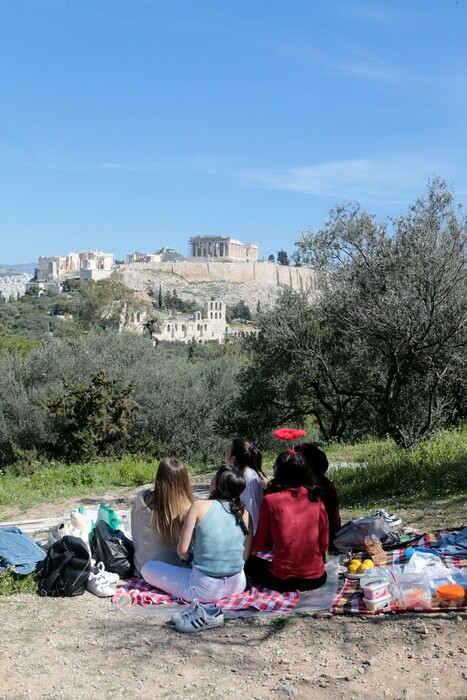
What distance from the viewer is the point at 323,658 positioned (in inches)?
153

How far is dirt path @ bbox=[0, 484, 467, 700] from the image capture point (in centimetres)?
358

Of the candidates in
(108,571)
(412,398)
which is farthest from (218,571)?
(412,398)

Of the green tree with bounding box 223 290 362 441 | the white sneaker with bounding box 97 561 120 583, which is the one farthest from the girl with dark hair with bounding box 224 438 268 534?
the green tree with bounding box 223 290 362 441

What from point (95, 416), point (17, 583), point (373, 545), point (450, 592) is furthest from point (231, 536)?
point (95, 416)

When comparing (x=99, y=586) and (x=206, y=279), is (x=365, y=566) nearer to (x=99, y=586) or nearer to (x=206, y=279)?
(x=99, y=586)

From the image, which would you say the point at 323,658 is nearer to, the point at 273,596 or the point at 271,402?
the point at 273,596

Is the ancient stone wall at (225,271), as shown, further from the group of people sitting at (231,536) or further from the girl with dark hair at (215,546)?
the girl with dark hair at (215,546)

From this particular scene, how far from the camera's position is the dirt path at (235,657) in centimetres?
358

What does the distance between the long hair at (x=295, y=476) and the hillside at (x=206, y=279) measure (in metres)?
105

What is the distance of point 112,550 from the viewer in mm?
5434

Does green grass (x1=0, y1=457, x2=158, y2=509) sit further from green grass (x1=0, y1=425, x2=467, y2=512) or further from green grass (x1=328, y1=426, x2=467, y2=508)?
green grass (x1=328, y1=426, x2=467, y2=508)

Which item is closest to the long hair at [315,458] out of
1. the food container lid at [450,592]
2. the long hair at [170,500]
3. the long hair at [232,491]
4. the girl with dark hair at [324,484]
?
the girl with dark hair at [324,484]

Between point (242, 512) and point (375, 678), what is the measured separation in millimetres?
1638

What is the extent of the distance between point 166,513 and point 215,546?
55 cm
